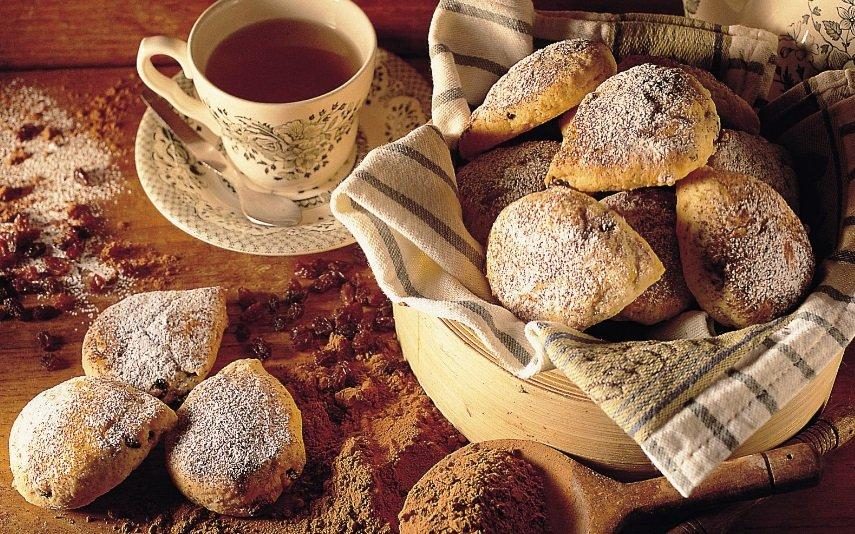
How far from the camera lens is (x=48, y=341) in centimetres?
119

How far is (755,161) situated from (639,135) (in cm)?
17

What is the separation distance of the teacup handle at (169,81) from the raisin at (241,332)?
0.30 meters

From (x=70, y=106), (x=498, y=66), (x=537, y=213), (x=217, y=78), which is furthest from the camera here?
(x=70, y=106)

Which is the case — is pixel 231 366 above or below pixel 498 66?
below

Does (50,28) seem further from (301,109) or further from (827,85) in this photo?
(827,85)

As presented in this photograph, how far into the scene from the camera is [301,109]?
1197 millimetres

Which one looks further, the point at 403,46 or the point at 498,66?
the point at 403,46

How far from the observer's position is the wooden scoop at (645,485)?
0.93m

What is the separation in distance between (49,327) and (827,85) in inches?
41.5

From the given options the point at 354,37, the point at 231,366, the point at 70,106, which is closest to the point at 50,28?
the point at 70,106

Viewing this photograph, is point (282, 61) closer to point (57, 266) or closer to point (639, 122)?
point (57, 266)

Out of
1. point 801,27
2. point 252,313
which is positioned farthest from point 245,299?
point 801,27

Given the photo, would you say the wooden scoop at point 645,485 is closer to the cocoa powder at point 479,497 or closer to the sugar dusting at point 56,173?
the cocoa powder at point 479,497

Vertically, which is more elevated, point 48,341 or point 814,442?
point 814,442
